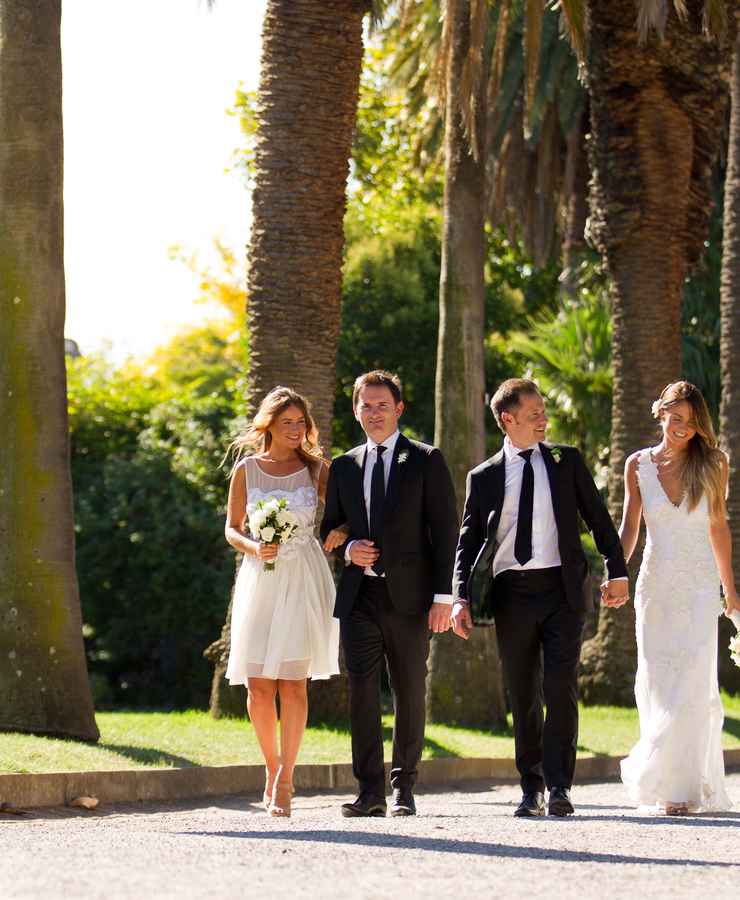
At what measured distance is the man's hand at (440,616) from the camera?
8.77 meters

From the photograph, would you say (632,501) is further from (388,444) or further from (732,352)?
(732,352)

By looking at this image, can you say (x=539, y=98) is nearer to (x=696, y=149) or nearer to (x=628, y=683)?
(x=696, y=149)

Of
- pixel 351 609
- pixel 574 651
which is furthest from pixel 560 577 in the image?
pixel 351 609

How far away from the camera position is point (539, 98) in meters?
28.7

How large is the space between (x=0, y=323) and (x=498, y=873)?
22.8ft

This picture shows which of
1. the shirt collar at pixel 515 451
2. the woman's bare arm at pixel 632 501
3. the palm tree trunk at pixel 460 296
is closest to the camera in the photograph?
the shirt collar at pixel 515 451

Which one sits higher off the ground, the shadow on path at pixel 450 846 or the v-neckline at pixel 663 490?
the v-neckline at pixel 663 490

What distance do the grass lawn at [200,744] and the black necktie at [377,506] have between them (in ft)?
9.11

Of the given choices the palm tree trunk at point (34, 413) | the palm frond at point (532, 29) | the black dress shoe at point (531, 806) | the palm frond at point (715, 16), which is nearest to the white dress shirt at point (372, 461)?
the black dress shoe at point (531, 806)

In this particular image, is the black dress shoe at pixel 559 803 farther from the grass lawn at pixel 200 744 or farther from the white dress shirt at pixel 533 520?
the grass lawn at pixel 200 744

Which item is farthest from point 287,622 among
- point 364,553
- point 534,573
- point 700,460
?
point 700,460

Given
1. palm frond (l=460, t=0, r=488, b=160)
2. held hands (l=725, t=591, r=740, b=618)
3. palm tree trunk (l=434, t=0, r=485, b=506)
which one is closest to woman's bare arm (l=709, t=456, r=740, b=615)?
held hands (l=725, t=591, r=740, b=618)

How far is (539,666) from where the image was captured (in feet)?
30.4

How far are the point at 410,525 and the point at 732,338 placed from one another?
11.9m
